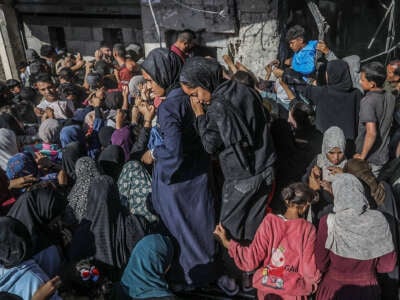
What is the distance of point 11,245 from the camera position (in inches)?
97.7

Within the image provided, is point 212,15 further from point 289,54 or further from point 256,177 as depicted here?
point 256,177

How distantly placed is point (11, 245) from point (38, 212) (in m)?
0.66

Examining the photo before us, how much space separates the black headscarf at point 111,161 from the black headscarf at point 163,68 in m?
0.99

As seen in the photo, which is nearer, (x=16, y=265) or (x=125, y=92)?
(x=16, y=265)

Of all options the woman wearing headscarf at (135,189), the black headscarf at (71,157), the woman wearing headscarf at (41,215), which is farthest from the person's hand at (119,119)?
the woman wearing headscarf at (41,215)

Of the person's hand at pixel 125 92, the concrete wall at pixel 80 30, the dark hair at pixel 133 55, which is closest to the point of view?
the person's hand at pixel 125 92

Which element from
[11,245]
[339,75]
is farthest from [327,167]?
[11,245]

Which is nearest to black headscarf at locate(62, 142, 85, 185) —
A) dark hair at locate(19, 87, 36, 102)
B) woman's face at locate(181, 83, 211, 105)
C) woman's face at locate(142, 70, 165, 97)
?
woman's face at locate(142, 70, 165, 97)

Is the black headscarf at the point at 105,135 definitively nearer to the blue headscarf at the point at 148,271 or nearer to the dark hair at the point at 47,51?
the blue headscarf at the point at 148,271

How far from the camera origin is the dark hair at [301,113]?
4.67 meters

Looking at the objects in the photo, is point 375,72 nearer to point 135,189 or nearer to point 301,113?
point 301,113

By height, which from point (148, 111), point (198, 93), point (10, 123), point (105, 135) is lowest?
point (105, 135)

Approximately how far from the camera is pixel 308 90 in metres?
4.41

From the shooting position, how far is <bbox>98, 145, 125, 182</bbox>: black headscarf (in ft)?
12.9
